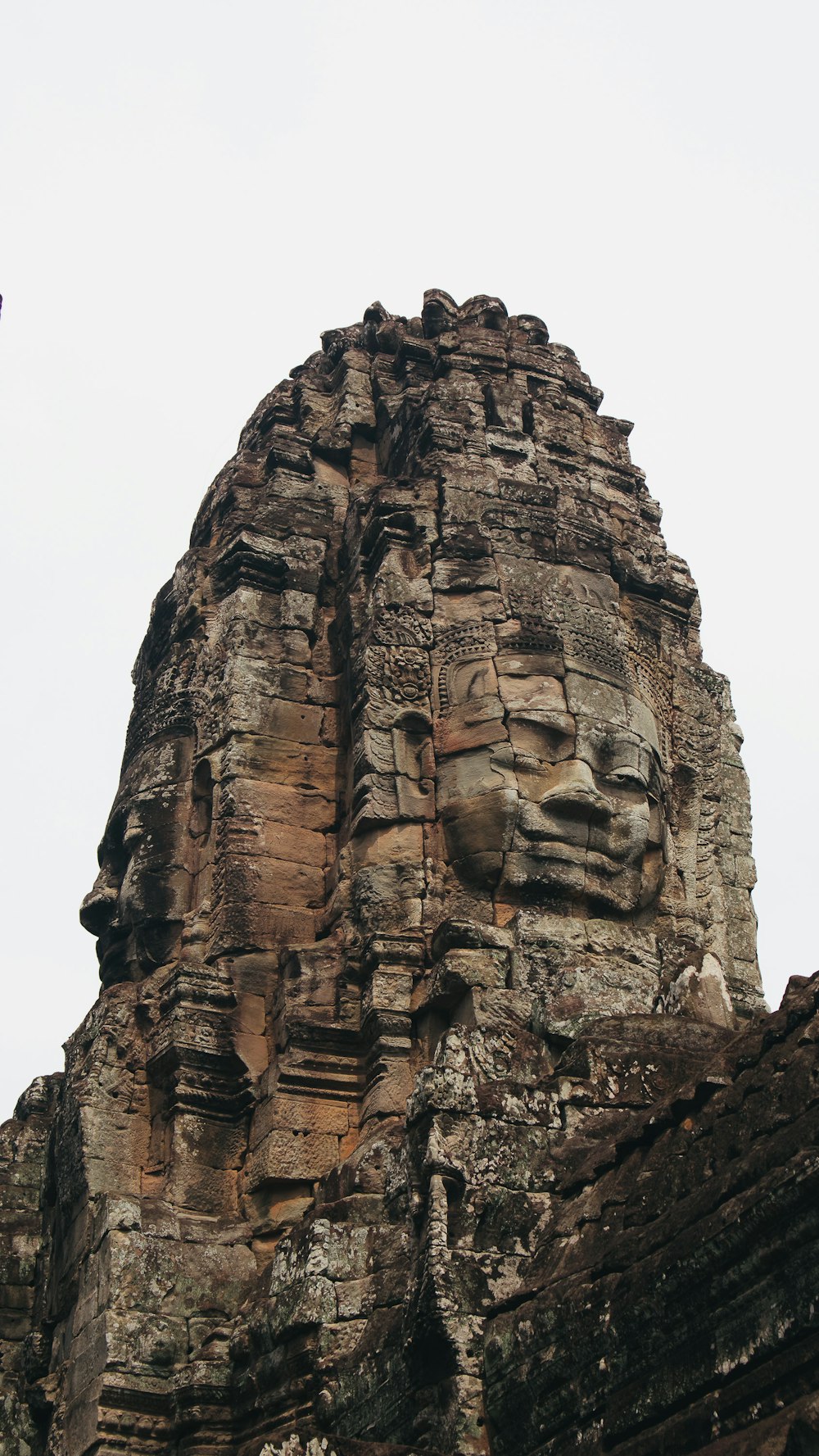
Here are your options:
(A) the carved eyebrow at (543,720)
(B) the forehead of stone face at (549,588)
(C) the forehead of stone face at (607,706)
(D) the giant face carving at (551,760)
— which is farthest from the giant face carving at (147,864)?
(C) the forehead of stone face at (607,706)

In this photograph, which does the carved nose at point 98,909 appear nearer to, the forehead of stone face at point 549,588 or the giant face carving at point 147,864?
the giant face carving at point 147,864

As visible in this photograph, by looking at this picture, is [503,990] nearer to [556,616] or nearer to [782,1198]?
[556,616]

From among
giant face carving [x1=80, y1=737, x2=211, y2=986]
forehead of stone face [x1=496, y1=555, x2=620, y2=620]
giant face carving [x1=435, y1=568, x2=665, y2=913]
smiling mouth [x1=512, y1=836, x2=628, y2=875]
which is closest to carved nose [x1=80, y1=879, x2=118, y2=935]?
giant face carving [x1=80, y1=737, x2=211, y2=986]

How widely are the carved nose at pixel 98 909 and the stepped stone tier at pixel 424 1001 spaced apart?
0.04 metres

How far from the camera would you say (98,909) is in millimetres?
17641

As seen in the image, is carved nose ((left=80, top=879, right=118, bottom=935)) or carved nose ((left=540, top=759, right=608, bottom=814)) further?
carved nose ((left=80, top=879, right=118, bottom=935))

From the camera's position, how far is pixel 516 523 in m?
17.5

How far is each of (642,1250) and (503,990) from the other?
4563 millimetres

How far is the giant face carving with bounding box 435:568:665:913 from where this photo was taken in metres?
15.5

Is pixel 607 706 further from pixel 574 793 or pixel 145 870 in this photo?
pixel 145 870

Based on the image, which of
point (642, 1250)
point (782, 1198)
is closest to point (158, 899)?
point (642, 1250)

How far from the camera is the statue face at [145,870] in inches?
660

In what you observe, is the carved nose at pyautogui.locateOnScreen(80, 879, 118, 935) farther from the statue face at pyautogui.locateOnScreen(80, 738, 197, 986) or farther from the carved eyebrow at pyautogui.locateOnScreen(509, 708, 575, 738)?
the carved eyebrow at pyautogui.locateOnScreen(509, 708, 575, 738)

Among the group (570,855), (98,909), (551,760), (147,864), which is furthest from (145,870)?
(570,855)
